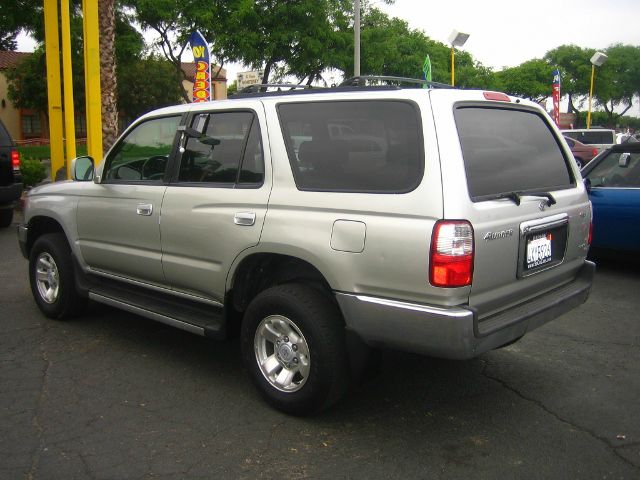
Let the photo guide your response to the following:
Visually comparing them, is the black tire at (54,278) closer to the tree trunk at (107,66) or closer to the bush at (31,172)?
the tree trunk at (107,66)

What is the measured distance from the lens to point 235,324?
13.4ft

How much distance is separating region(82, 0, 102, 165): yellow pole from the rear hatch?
8499 millimetres

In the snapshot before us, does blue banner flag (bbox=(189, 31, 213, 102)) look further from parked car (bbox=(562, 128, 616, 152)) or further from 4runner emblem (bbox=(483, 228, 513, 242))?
parked car (bbox=(562, 128, 616, 152))

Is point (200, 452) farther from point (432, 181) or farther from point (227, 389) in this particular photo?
point (432, 181)

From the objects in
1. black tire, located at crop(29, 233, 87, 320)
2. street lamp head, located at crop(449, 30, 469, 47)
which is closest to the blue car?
black tire, located at crop(29, 233, 87, 320)

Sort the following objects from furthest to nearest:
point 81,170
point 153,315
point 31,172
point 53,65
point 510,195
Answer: point 31,172 → point 53,65 → point 81,170 → point 153,315 → point 510,195

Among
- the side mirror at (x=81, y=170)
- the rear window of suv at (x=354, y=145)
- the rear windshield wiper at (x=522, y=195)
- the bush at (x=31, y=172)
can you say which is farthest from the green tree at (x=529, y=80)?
the rear window of suv at (x=354, y=145)

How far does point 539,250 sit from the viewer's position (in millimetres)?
3562

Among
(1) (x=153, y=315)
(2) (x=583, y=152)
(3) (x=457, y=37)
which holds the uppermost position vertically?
(3) (x=457, y=37)

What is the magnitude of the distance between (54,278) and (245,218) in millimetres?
2536

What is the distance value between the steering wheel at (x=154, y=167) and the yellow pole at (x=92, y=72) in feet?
21.6

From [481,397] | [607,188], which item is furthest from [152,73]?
[481,397]

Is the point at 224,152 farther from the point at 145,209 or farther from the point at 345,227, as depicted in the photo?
the point at 345,227

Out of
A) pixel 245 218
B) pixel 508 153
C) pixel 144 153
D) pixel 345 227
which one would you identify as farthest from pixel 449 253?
pixel 144 153
